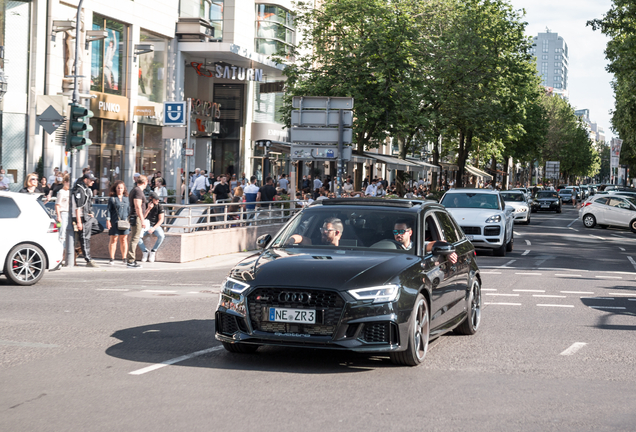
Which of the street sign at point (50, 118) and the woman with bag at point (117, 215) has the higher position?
the street sign at point (50, 118)

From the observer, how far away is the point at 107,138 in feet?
104

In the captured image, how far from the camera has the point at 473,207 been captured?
22.6 metres

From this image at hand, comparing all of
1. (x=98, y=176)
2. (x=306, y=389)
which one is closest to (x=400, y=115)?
(x=98, y=176)

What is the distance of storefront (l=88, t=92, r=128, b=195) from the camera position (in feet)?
101

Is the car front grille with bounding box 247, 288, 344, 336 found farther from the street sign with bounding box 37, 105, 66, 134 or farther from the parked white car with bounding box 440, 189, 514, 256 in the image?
the parked white car with bounding box 440, 189, 514, 256

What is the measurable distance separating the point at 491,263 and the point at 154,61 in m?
20.0

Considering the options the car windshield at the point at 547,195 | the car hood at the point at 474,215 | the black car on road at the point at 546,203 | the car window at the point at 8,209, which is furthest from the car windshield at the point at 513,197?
the car window at the point at 8,209

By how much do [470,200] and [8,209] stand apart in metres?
12.8

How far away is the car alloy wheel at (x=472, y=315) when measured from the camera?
31.0 feet

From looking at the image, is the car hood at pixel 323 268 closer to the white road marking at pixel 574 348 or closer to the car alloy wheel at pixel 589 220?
the white road marking at pixel 574 348

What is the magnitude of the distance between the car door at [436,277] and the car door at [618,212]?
32058 mm

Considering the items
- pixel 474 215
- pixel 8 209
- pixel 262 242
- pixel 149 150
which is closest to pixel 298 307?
pixel 262 242

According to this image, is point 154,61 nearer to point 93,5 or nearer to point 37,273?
point 93,5

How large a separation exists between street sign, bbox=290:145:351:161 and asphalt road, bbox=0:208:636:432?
1254 cm
